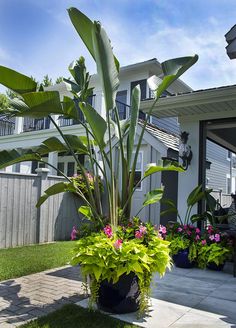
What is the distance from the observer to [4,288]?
4422mm

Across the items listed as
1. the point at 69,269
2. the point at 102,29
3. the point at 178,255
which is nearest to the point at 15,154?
the point at 102,29

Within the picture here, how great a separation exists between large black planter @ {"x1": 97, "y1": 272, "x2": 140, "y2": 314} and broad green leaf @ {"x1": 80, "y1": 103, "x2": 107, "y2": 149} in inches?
63.8

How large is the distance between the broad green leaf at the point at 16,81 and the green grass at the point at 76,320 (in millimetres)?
2475

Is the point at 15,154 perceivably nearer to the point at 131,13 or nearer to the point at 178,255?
the point at 178,255

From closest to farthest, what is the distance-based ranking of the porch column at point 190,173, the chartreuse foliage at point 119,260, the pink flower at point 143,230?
the chartreuse foliage at point 119,260 → the pink flower at point 143,230 → the porch column at point 190,173

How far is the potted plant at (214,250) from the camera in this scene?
5.38m

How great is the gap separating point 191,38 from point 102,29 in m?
4.96

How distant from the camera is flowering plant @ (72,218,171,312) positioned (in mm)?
3338

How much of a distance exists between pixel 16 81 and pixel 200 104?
3.72 meters

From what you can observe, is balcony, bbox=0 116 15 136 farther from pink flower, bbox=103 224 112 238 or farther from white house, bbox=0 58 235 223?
pink flower, bbox=103 224 112 238

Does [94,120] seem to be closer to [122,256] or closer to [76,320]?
[122,256]

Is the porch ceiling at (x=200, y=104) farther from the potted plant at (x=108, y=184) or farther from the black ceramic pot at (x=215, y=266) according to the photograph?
the black ceramic pot at (x=215, y=266)

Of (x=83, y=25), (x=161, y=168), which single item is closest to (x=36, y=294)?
(x=161, y=168)

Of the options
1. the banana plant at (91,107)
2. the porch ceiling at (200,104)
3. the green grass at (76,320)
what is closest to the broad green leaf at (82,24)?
the banana plant at (91,107)
